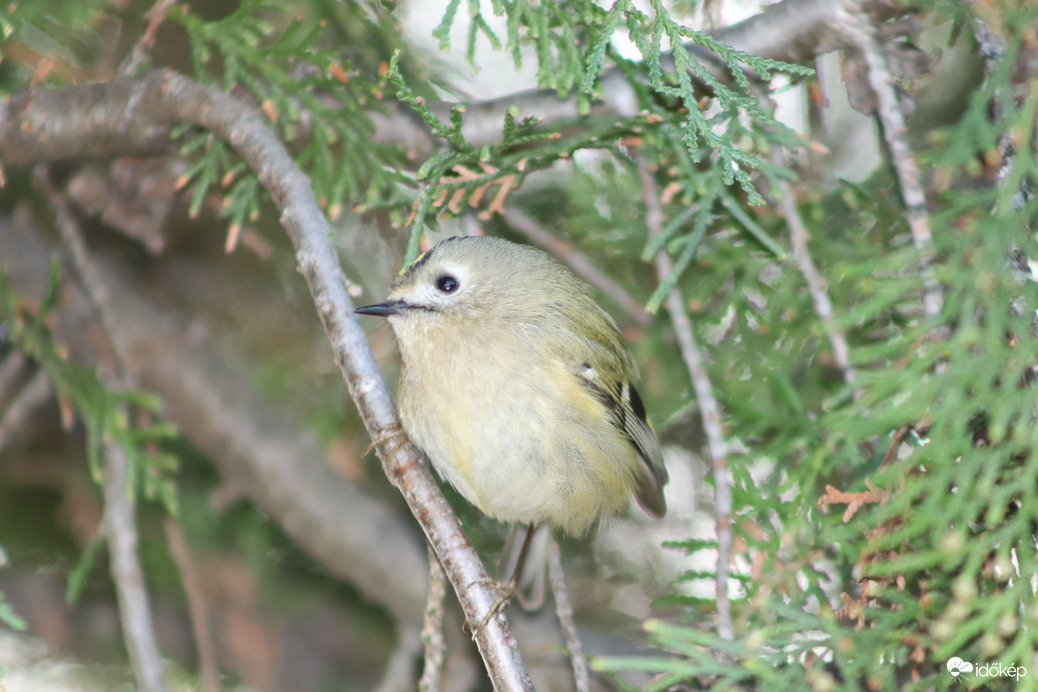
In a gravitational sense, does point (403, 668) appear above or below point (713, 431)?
below

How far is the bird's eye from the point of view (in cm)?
241

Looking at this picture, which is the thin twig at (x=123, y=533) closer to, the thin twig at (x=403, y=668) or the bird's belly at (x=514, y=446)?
the thin twig at (x=403, y=668)

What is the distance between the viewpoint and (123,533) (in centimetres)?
236

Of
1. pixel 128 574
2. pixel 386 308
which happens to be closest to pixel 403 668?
pixel 128 574

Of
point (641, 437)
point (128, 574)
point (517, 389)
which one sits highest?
point (517, 389)

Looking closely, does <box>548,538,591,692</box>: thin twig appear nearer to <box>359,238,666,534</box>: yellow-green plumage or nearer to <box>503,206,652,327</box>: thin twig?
<box>359,238,666,534</box>: yellow-green plumage

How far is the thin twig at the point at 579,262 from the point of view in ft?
9.31

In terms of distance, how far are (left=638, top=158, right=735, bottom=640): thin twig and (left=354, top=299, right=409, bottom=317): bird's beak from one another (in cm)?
70

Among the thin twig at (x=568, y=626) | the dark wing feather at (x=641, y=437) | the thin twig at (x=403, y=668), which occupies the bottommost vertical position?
the thin twig at (x=403, y=668)

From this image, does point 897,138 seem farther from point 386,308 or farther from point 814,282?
point 386,308

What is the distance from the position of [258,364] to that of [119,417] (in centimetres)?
85

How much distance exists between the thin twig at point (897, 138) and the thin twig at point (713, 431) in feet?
1.79

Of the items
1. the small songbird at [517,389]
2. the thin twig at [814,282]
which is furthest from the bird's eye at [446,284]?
the thin twig at [814,282]

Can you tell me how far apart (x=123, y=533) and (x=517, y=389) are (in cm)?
116
